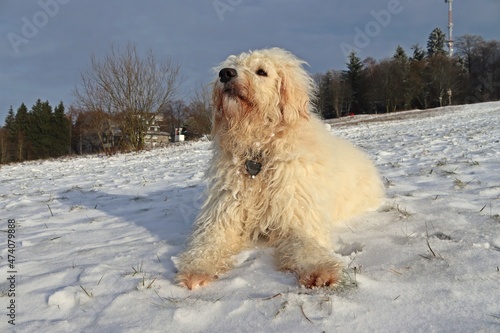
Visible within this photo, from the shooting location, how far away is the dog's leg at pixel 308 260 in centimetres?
241

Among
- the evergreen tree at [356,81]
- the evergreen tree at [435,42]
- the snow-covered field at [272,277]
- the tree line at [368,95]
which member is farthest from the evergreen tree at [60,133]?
the evergreen tree at [435,42]

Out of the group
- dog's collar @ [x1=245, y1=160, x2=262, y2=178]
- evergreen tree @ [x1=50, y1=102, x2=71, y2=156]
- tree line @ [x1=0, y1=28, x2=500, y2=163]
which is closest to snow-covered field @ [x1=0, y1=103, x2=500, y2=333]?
dog's collar @ [x1=245, y1=160, x2=262, y2=178]

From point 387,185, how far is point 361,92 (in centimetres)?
6196

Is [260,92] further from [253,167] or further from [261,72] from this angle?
[253,167]

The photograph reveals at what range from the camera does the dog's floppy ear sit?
3.68 metres

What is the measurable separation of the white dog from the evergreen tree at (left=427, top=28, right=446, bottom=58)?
7731 cm

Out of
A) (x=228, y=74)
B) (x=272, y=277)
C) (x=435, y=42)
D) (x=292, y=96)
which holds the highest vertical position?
(x=435, y=42)

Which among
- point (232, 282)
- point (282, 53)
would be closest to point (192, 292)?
point (232, 282)

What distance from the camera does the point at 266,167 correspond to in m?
3.52

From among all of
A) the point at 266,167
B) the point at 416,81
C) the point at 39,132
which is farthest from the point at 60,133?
the point at 266,167

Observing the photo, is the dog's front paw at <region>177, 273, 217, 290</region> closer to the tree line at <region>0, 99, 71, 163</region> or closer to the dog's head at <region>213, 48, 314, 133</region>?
the dog's head at <region>213, 48, 314, 133</region>

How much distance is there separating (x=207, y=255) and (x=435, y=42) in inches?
3196

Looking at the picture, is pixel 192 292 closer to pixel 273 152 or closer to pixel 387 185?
pixel 273 152

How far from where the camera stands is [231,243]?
10.9ft
